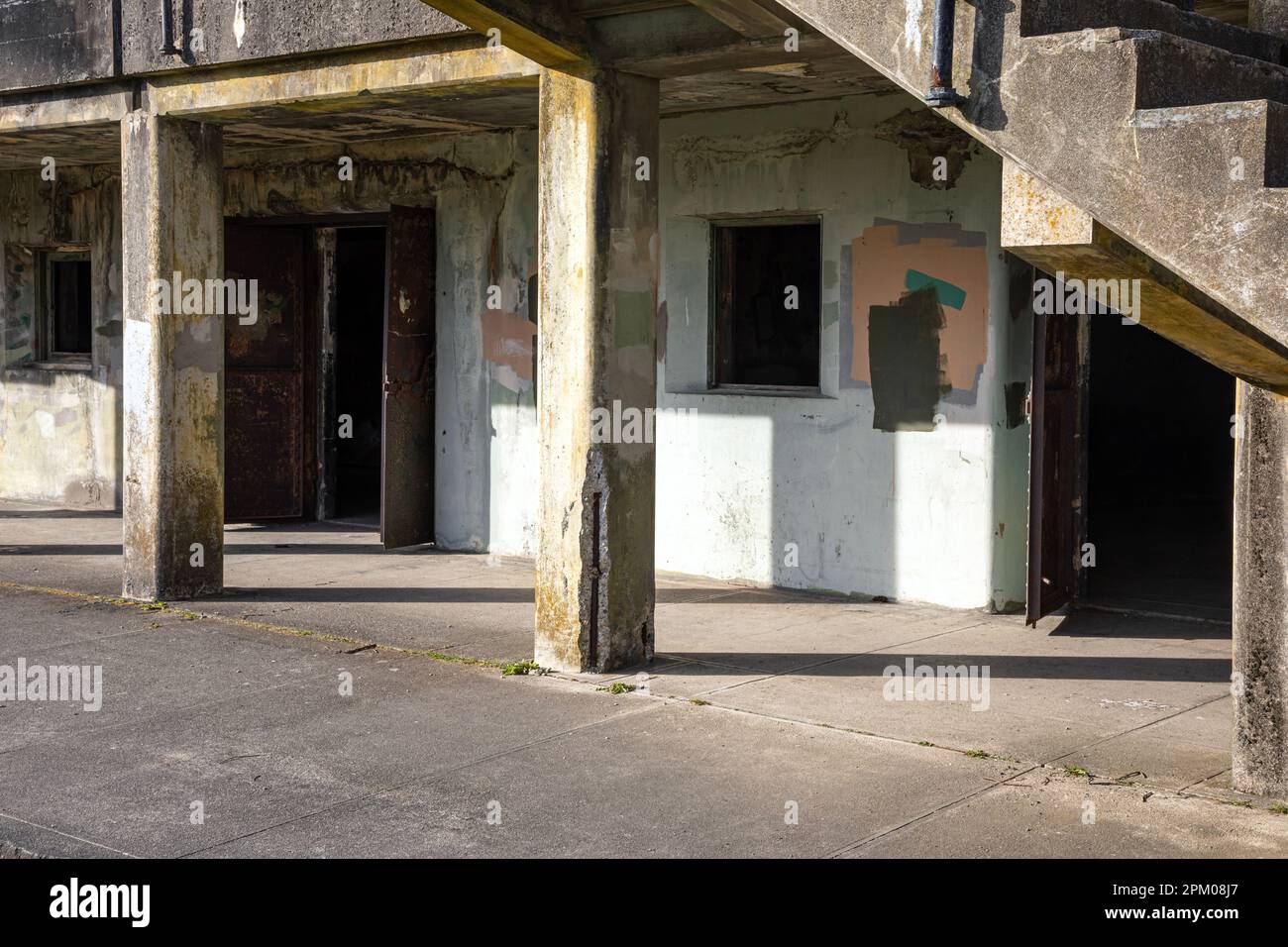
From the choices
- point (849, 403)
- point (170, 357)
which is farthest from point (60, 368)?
point (849, 403)

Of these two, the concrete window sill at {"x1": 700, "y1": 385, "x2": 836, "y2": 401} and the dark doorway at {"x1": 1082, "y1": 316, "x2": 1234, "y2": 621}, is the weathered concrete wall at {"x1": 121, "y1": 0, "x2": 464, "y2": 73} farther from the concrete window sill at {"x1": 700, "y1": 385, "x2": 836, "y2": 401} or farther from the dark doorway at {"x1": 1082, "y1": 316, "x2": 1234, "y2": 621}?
the dark doorway at {"x1": 1082, "y1": 316, "x2": 1234, "y2": 621}

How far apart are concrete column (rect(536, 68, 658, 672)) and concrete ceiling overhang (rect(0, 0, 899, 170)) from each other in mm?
292

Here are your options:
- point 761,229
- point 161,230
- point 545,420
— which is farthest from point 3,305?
point 545,420

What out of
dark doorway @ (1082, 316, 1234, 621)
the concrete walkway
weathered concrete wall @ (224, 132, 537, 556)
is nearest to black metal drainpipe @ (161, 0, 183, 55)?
weathered concrete wall @ (224, 132, 537, 556)

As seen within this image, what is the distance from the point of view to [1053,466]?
820cm

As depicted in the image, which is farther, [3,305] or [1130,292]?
[3,305]

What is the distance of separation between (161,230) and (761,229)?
152 inches

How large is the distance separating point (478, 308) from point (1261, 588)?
275 inches

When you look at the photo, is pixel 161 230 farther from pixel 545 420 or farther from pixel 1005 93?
pixel 1005 93

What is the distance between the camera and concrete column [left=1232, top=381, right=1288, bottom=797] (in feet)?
15.9

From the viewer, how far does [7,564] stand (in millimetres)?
10219

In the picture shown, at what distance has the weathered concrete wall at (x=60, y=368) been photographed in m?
13.0

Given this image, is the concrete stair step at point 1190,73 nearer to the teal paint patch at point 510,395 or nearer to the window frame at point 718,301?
the window frame at point 718,301

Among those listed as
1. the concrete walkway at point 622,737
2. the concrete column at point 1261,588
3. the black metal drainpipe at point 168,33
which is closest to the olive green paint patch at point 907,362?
the concrete walkway at point 622,737
